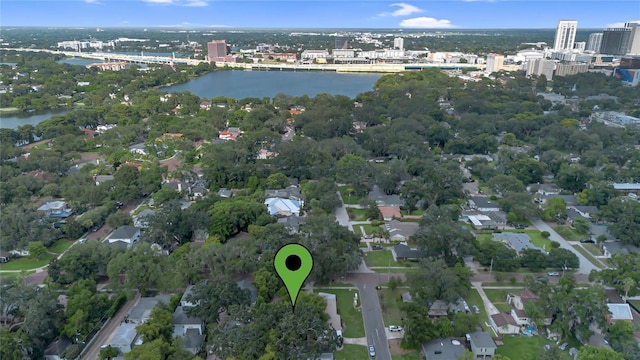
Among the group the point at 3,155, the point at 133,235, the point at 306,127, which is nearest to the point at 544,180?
the point at 306,127

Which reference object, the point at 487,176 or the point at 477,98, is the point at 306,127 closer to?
the point at 487,176

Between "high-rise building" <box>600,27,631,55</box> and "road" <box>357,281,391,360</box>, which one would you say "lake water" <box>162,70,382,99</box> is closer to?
"road" <box>357,281,391,360</box>

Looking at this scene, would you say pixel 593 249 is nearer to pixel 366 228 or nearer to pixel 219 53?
pixel 366 228

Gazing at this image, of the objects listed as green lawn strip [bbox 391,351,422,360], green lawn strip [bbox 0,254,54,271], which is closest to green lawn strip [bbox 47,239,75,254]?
green lawn strip [bbox 0,254,54,271]

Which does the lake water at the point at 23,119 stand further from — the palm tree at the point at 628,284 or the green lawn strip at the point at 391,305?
the palm tree at the point at 628,284

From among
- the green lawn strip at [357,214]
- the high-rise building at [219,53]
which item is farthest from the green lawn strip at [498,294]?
the high-rise building at [219,53]

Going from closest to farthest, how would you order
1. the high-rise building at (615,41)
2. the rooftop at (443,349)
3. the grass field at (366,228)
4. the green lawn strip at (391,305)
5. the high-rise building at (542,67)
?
1. the rooftop at (443,349)
2. the green lawn strip at (391,305)
3. the grass field at (366,228)
4. the high-rise building at (542,67)
5. the high-rise building at (615,41)
